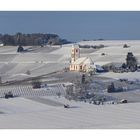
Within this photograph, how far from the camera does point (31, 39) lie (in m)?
5.15

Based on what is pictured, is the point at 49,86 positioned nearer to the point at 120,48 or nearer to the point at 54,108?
the point at 54,108

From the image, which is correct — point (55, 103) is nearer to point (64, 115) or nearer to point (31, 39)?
point (64, 115)

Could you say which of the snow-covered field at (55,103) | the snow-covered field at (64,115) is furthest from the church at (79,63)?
the snow-covered field at (64,115)

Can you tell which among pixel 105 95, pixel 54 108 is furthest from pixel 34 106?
pixel 105 95

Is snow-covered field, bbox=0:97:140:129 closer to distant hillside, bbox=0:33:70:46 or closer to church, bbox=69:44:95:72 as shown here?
church, bbox=69:44:95:72

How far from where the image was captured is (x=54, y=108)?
16.9 ft

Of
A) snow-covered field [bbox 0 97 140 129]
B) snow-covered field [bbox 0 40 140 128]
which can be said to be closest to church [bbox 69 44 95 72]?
snow-covered field [bbox 0 40 140 128]

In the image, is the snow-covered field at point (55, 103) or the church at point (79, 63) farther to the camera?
the church at point (79, 63)

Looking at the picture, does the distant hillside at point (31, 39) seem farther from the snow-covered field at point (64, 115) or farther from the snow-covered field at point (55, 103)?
the snow-covered field at point (64, 115)

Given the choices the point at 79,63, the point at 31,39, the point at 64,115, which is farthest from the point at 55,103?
the point at 31,39

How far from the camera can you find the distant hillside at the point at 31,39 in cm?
514

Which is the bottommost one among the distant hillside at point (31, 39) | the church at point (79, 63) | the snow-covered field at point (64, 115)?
the snow-covered field at point (64, 115)
